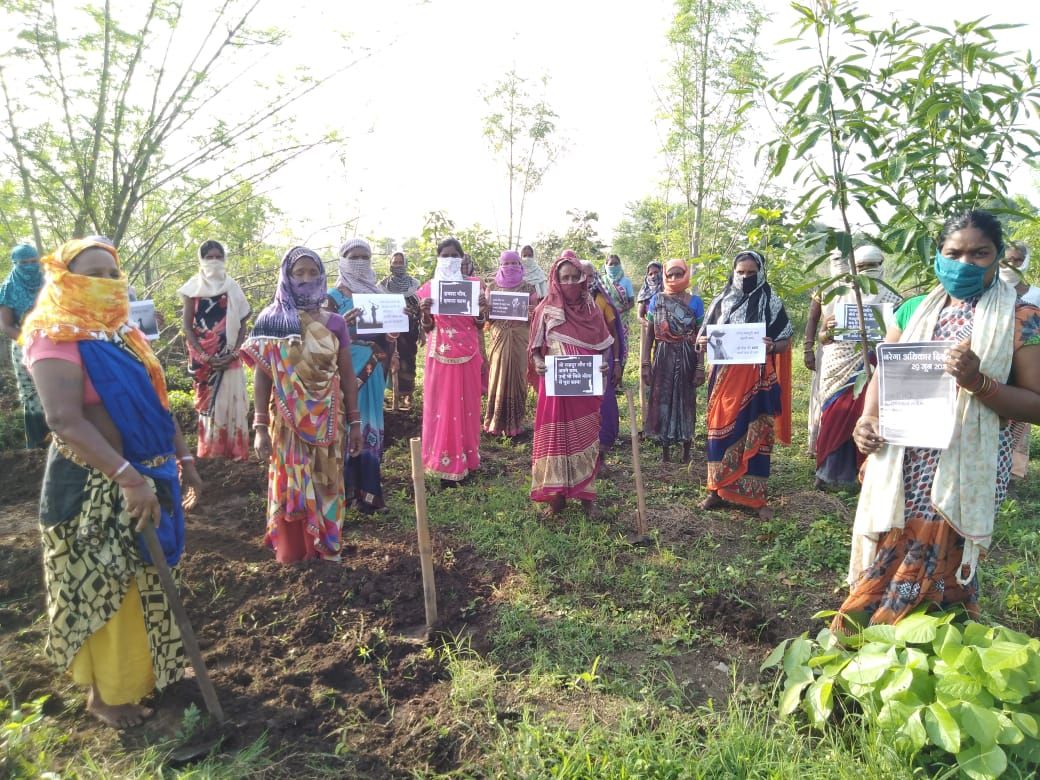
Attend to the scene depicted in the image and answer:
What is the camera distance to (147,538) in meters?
2.73

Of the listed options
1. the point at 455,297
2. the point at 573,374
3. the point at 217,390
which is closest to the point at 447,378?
the point at 455,297

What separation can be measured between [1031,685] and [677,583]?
79.8 inches

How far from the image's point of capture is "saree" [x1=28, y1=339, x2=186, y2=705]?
8.96 feet

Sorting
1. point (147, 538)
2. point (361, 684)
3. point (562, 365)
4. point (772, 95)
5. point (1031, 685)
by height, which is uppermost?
point (772, 95)

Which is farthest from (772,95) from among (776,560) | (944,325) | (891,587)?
(776,560)

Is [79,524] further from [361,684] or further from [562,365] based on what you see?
[562,365]

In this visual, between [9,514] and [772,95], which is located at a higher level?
[772,95]

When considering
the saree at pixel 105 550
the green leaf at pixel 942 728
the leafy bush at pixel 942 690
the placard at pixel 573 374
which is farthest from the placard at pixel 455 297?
the green leaf at pixel 942 728

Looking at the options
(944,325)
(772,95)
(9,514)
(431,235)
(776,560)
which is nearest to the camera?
(944,325)

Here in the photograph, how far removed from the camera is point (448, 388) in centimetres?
600

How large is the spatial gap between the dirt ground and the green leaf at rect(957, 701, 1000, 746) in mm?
1083

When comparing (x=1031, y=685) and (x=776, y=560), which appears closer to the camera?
(x=1031, y=685)

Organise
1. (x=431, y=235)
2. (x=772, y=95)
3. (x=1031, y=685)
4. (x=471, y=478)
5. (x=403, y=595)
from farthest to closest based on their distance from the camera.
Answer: (x=431, y=235) < (x=471, y=478) < (x=403, y=595) < (x=772, y=95) < (x=1031, y=685)

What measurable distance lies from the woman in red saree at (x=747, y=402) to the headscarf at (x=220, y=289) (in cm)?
421
